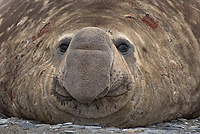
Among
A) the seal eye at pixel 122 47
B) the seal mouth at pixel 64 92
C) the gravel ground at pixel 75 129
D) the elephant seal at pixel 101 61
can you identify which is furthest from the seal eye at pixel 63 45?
the gravel ground at pixel 75 129

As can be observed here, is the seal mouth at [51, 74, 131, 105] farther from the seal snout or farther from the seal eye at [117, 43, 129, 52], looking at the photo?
the seal eye at [117, 43, 129, 52]

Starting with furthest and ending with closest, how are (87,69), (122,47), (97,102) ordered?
1. (122,47)
2. (97,102)
3. (87,69)

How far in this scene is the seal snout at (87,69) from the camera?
3141 mm

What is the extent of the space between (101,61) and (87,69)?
150 millimetres

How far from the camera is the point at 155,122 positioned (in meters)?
3.84

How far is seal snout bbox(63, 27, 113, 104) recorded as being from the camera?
3141 mm

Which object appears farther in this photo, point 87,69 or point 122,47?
point 122,47

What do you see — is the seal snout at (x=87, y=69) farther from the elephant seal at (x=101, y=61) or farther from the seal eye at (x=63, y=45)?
the seal eye at (x=63, y=45)

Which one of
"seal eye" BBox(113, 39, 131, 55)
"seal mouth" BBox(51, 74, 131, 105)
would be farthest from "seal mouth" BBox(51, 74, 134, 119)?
"seal eye" BBox(113, 39, 131, 55)

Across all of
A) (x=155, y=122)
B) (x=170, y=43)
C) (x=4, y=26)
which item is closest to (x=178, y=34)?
(x=170, y=43)

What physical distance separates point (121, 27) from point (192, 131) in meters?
1.27

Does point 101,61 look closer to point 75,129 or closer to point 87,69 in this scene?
point 87,69

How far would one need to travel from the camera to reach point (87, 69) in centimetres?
316

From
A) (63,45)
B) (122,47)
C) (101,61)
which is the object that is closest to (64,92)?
(101,61)
